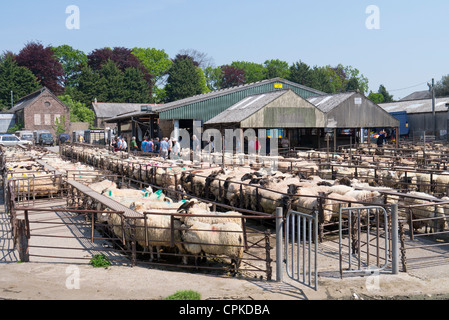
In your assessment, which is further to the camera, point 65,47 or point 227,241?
point 65,47

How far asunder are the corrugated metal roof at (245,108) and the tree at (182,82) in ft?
159

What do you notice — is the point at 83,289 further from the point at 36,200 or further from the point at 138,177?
the point at 138,177

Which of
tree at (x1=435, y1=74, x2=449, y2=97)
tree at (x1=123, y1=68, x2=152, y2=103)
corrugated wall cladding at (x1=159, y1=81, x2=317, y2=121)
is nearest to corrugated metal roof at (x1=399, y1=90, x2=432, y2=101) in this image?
tree at (x1=435, y1=74, x2=449, y2=97)

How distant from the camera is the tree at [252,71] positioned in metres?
123

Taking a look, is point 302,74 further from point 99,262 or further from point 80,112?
point 99,262

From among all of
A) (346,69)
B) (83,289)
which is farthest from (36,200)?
(346,69)

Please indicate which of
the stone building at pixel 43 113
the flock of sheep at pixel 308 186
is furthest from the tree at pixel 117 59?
the flock of sheep at pixel 308 186

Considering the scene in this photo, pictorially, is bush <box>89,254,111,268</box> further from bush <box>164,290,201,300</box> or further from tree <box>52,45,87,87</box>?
tree <box>52,45,87,87</box>

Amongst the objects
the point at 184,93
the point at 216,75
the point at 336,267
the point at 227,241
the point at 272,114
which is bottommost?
the point at 336,267

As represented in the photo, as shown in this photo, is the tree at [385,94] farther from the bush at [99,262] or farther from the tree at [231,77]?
the bush at [99,262]

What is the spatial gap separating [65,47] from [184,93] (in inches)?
1368

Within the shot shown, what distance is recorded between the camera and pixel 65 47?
100625 millimetres

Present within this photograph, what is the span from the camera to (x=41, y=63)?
83938 millimetres

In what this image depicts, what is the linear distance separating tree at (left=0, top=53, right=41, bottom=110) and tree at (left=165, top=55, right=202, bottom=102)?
2310cm
